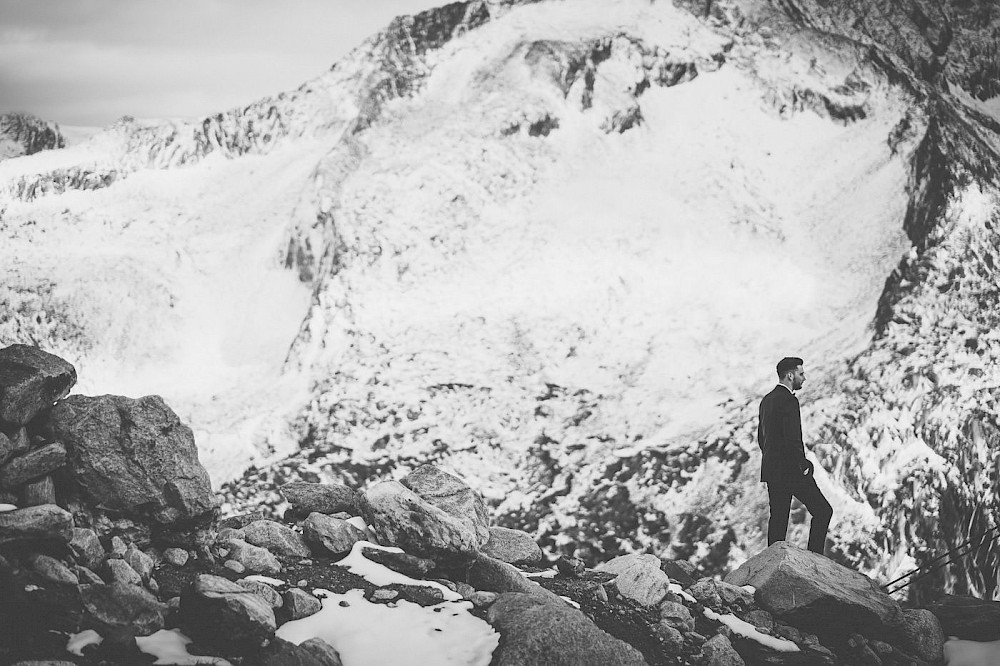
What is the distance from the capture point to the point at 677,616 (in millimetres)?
7230

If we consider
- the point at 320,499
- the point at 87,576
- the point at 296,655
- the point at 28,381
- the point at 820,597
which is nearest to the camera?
the point at 296,655

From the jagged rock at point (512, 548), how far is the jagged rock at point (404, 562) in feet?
4.19

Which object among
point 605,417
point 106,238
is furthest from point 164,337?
point 605,417

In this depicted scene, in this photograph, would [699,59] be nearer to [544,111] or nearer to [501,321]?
[544,111]

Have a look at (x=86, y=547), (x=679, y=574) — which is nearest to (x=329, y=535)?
(x=86, y=547)

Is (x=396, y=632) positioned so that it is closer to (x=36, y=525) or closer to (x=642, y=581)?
(x=642, y=581)

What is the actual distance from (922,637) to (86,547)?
24.2ft

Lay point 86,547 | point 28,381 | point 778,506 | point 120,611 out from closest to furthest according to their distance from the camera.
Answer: point 120,611, point 86,547, point 28,381, point 778,506

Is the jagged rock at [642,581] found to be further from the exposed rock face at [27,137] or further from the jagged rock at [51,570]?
the exposed rock face at [27,137]

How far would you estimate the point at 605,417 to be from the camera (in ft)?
59.8

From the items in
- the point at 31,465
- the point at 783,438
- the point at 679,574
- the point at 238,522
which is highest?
the point at 783,438

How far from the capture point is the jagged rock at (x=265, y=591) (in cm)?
643

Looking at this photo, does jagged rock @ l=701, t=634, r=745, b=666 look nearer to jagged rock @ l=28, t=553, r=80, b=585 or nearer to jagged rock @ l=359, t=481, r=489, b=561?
jagged rock @ l=359, t=481, r=489, b=561

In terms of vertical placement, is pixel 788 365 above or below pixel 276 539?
above
